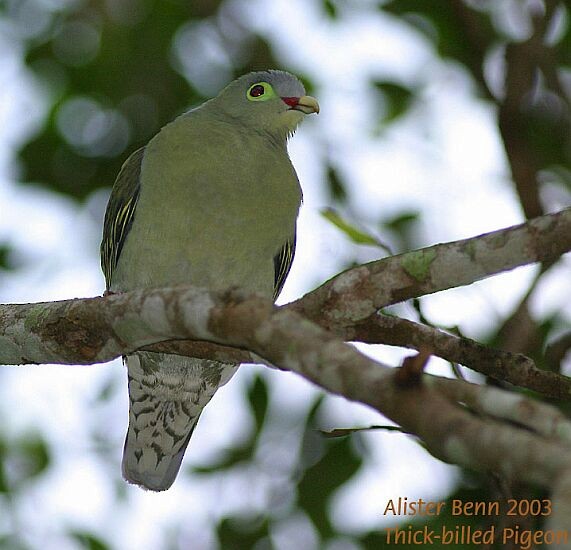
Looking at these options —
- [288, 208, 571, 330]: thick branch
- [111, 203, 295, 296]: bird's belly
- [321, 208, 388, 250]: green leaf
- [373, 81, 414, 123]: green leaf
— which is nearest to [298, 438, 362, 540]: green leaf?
[111, 203, 295, 296]: bird's belly

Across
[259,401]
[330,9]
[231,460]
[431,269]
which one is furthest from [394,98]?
[431,269]

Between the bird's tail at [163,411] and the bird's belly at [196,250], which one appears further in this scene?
the bird's tail at [163,411]

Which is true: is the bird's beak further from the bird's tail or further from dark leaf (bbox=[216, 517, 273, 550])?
dark leaf (bbox=[216, 517, 273, 550])

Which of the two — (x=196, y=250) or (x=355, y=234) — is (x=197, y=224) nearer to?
(x=196, y=250)

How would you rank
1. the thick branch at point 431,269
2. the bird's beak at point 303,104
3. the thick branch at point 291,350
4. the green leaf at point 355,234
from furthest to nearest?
the bird's beak at point 303,104 → the green leaf at point 355,234 → the thick branch at point 431,269 → the thick branch at point 291,350

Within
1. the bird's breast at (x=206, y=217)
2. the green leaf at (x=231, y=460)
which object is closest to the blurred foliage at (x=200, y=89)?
the green leaf at (x=231, y=460)

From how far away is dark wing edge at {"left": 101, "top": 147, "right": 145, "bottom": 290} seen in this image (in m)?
4.61

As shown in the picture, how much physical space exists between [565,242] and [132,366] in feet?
8.90

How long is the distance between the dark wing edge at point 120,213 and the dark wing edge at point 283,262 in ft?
2.52

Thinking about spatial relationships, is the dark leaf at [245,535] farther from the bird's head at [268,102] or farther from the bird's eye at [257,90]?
the bird's eye at [257,90]

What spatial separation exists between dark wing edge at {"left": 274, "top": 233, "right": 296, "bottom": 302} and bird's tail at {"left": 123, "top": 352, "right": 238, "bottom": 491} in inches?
19.9

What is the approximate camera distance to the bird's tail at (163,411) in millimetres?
4836

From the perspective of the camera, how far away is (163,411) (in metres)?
4.98

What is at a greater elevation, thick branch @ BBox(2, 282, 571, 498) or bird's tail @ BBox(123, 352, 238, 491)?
thick branch @ BBox(2, 282, 571, 498)
